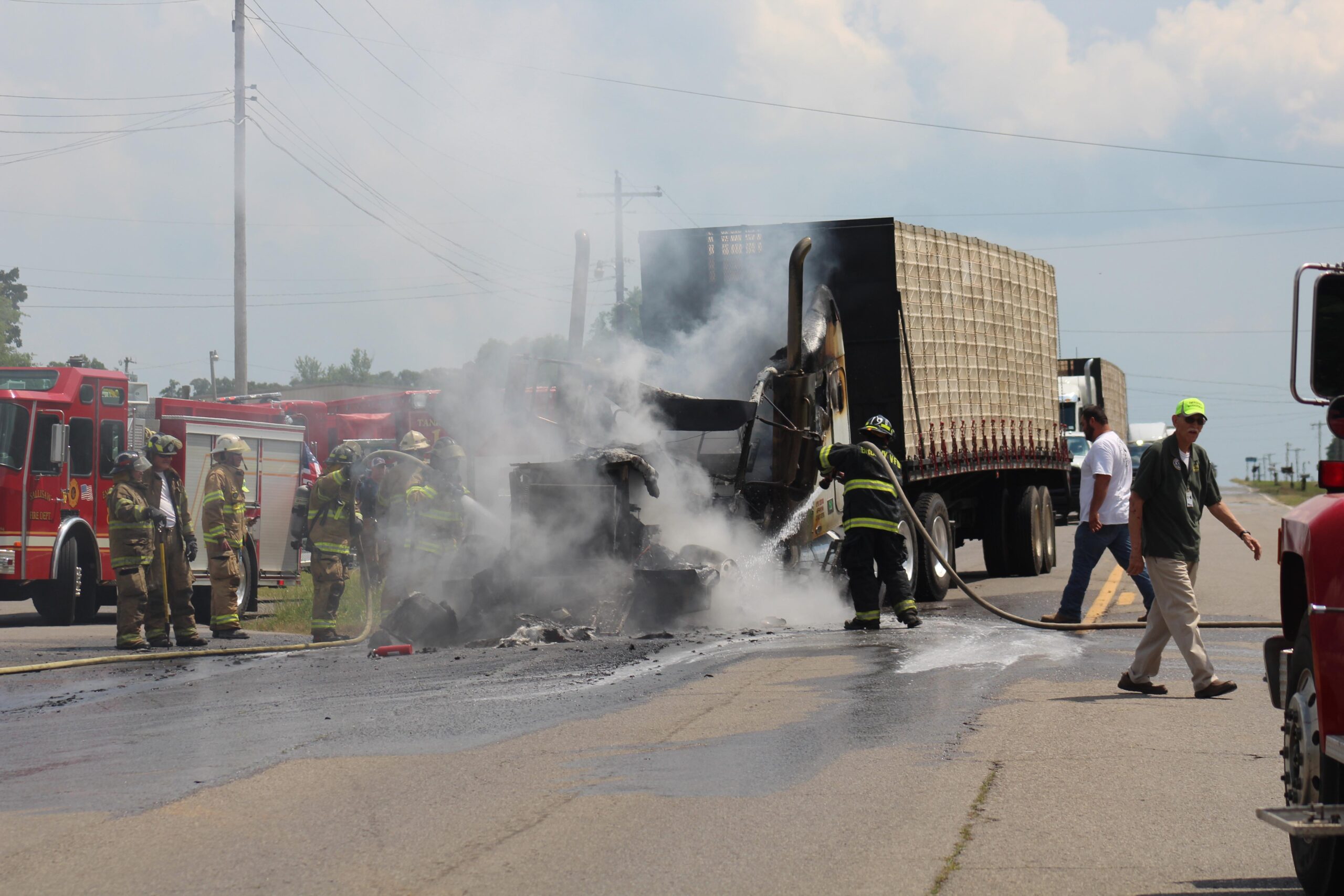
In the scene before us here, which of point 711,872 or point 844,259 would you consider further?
point 844,259

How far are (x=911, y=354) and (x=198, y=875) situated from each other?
11075mm

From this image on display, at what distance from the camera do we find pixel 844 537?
1199cm

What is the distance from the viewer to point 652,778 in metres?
6.03

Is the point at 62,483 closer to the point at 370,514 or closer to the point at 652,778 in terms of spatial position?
the point at 370,514

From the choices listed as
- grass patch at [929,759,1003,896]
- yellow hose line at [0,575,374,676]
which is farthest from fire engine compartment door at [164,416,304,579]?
grass patch at [929,759,1003,896]

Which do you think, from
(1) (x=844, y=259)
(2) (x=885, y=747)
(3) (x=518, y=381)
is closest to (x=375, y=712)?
(2) (x=885, y=747)

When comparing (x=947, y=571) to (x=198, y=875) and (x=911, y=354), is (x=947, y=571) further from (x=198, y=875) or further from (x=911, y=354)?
(x=198, y=875)

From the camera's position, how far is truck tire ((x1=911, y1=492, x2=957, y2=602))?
14.6 meters

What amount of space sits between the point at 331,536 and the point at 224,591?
1.22m

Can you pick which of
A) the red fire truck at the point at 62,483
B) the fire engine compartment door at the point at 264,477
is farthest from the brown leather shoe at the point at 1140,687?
the fire engine compartment door at the point at 264,477

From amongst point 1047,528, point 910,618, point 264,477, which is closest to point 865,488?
point 910,618

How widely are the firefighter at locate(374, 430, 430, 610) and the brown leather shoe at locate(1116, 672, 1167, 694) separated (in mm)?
6672

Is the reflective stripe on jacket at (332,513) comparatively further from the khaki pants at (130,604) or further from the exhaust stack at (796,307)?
the exhaust stack at (796,307)

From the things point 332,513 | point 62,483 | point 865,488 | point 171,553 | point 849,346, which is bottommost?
point 171,553
